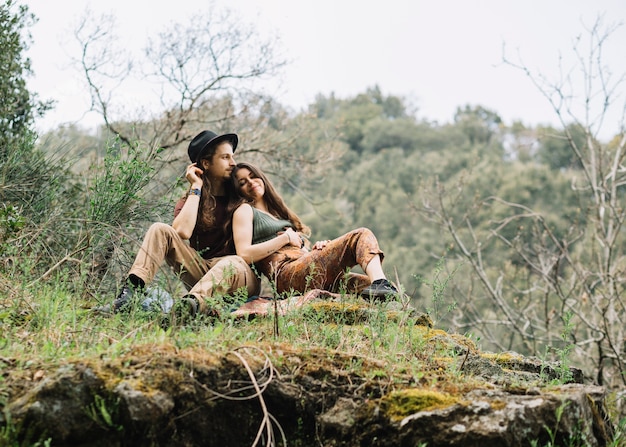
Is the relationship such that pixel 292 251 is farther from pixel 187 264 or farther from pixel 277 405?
pixel 277 405

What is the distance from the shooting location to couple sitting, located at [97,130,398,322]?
5152 millimetres

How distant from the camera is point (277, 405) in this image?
349 cm

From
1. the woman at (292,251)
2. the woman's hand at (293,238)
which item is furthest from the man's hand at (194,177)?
the woman's hand at (293,238)

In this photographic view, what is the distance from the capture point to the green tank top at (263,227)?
233 inches

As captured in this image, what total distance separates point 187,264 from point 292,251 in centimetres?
86

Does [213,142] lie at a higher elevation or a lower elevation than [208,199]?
higher

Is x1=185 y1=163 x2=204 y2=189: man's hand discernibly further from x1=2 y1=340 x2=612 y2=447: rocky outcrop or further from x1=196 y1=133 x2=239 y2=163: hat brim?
x1=2 y1=340 x2=612 y2=447: rocky outcrop

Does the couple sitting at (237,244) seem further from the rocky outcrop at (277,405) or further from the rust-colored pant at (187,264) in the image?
the rocky outcrop at (277,405)

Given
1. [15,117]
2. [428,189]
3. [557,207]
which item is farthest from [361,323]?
[557,207]

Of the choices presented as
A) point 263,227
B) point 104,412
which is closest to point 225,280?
point 263,227

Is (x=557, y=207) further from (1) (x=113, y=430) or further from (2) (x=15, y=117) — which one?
(1) (x=113, y=430)

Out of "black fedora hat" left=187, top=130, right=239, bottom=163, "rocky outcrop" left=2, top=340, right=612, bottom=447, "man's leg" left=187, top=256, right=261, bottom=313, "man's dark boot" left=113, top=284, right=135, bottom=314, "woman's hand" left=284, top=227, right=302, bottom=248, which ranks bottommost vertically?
"rocky outcrop" left=2, top=340, right=612, bottom=447

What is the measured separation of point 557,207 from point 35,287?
28468 mm

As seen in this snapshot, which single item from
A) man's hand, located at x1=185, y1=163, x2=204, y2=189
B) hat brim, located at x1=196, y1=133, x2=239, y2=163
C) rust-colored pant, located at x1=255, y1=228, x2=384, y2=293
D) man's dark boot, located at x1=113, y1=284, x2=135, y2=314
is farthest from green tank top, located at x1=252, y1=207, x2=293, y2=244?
man's dark boot, located at x1=113, y1=284, x2=135, y2=314
